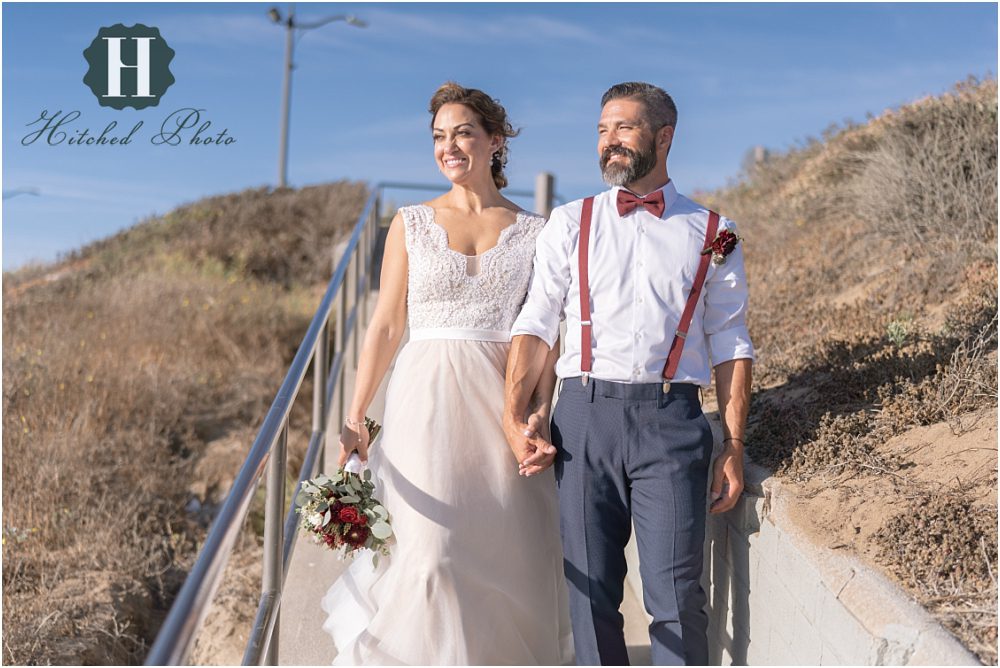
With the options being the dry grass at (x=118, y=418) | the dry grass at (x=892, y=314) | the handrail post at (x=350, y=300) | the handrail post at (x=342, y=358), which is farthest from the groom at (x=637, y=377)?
the dry grass at (x=118, y=418)

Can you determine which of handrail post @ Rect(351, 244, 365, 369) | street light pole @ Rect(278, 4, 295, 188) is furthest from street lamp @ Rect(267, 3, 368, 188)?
handrail post @ Rect(351, 244, 365, 369)

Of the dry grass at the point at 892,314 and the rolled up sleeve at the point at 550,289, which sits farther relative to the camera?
the rolled up sleeve at the point at 550,289

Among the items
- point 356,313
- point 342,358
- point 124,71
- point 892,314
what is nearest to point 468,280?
point 892,314

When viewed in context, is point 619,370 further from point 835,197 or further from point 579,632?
point 835,197

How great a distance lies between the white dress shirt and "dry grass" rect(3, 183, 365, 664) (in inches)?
145

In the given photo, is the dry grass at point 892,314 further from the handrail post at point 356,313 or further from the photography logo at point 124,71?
the photography logo at point 124,71

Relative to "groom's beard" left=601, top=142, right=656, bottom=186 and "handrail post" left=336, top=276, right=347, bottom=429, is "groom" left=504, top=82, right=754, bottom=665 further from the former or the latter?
"handrail post" left=336, top=276, right=347, bottom=429

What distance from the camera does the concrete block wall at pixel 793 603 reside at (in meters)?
2.27

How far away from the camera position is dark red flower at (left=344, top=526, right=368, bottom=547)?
3.17 m

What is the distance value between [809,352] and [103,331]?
7825 millimetres

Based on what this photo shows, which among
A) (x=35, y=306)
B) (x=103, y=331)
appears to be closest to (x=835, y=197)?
(x=103, y=331)

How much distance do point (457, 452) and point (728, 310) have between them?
3.41 ft

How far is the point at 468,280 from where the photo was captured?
3.41 m

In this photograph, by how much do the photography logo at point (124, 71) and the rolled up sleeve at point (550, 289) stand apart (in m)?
3.80
